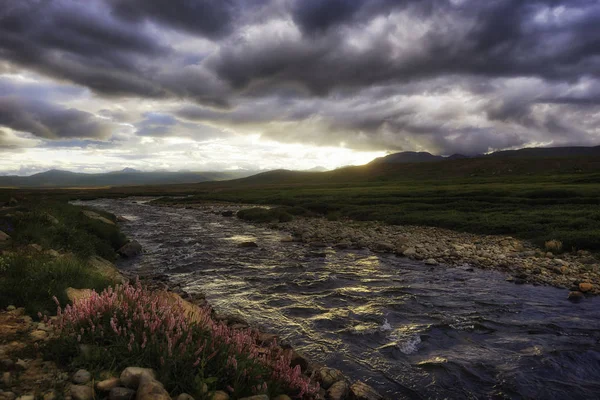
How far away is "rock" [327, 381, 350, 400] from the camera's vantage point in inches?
210

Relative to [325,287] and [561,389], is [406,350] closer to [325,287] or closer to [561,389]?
[561,389]

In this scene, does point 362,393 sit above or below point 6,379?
below

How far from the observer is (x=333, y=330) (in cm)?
879

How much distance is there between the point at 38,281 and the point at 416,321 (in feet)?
29.7

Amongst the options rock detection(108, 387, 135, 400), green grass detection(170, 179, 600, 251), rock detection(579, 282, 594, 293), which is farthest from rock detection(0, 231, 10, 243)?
green grass detection(170, 179, 600, 251)

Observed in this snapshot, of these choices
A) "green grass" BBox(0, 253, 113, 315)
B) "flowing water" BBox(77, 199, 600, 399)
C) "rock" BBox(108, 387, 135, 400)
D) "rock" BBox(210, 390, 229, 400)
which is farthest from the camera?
"flowing water" BBox(77, 199, 600, 399)

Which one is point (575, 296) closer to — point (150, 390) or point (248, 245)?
point (150, 390)

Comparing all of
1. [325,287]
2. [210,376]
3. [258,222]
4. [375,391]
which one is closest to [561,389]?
[375,391]

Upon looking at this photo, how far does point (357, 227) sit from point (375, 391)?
2290 cm

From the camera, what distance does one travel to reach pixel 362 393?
5598 mm

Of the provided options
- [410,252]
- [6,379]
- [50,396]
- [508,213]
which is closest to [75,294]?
[6,379]

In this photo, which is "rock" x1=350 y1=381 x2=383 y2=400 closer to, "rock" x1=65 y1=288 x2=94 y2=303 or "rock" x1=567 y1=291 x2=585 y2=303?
"rock" x1=65 y1=288 x2=94 y2=303

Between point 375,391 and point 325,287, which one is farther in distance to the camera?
point 325,287

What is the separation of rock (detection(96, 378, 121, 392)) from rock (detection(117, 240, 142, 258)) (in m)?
16.5
